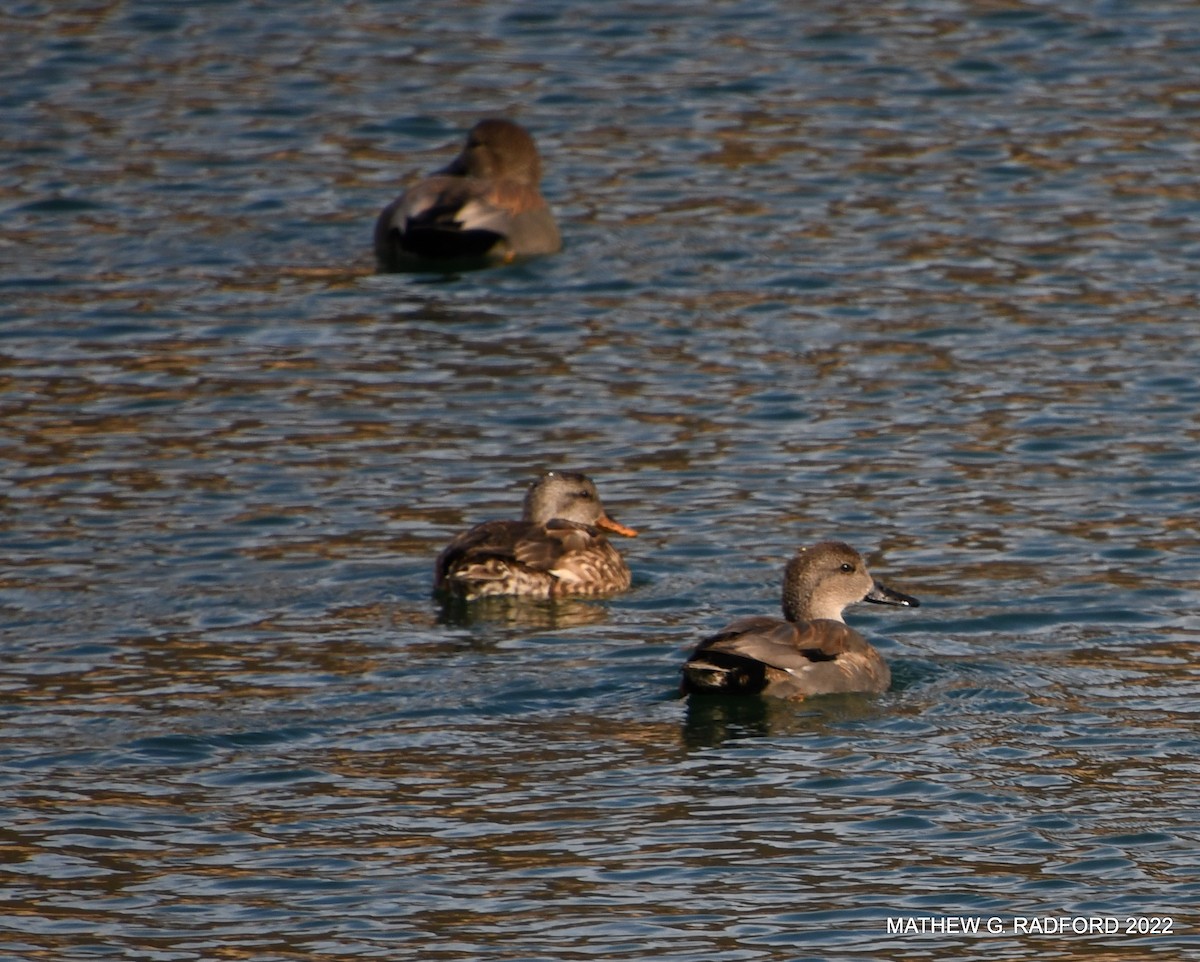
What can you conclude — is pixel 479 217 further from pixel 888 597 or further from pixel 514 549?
pixel 888 597

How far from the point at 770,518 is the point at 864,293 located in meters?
4.22

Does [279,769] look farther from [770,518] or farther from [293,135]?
[293,135]

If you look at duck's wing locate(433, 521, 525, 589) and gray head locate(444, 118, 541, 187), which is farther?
gray head locate(444, 118, 541, 187)

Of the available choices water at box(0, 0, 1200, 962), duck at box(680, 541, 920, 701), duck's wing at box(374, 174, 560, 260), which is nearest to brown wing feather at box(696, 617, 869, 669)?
duck at box(680, 541, 920, 701)

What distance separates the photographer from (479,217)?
18.0m

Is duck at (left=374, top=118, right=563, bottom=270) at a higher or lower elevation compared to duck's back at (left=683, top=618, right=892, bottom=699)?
higher

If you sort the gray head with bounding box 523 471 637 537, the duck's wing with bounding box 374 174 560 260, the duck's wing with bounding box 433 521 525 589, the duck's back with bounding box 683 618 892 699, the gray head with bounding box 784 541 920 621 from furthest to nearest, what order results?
the duck's wing with bounding box 374 174 560 260 < the gray head with bounding box 523 471 637 537 < the duck's wing with bounding box 433 521 525 589 < the gray head with bounding box 784 541 920 621 < the duck's back with bounding box 683 618 892 699

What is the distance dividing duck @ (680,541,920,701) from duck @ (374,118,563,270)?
23.3 feet

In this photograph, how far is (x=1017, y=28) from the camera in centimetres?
2281

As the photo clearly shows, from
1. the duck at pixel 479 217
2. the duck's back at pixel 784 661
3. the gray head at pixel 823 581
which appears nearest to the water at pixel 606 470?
the duck's back at pixel 784 661

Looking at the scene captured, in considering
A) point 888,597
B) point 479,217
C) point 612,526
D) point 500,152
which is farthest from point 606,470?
point 500,152

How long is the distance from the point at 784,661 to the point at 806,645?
0.51 feet

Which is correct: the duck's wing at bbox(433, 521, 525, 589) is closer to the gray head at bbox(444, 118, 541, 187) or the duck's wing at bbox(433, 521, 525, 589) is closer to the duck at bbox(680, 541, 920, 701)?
the duck at bbox(680, 541, 920, 701)

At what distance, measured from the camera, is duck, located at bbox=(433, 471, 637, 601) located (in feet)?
39.7
